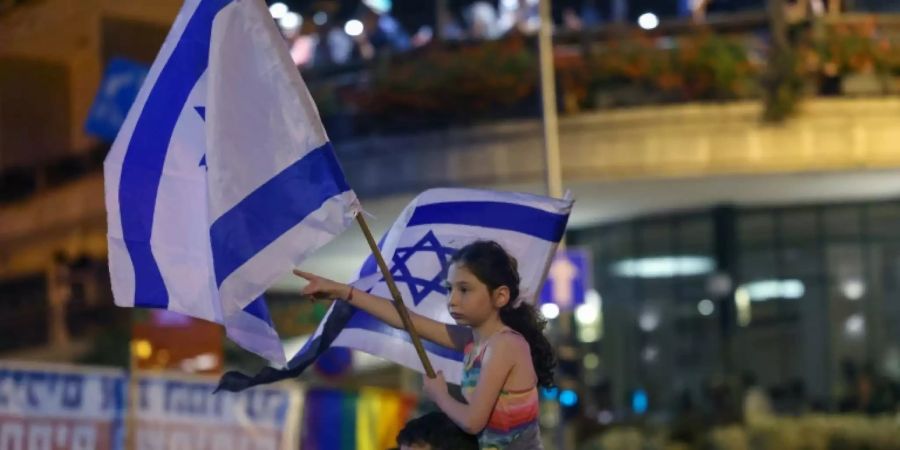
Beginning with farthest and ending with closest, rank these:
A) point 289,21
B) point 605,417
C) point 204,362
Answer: point 289,21 → point 605,417 → point 204,362

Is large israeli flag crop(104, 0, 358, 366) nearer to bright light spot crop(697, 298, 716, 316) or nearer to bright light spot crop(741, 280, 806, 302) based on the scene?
bright light spot crop(741, 280, 806, 302)

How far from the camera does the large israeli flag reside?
512cm

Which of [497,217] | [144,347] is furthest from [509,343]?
[144,347]

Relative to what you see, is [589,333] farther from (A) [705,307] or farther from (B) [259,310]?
(B) [259,310]

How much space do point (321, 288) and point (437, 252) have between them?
3.17 feet

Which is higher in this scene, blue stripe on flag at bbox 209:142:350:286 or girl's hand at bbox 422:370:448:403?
blue stripe on flag at bbox 209:142:350:286

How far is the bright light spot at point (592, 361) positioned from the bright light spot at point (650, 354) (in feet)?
3.65

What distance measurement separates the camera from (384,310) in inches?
211

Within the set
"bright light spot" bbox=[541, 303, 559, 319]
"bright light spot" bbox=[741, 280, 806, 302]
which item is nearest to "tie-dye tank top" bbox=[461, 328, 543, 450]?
"bright light spot" bbox=[541, 303, 559, 319]

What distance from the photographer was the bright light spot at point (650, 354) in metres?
26.2

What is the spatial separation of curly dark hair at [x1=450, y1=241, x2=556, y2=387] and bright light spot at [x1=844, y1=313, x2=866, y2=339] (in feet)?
65.5

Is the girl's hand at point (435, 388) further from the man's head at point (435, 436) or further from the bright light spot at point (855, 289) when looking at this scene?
the bright light spot at point (855, 289)

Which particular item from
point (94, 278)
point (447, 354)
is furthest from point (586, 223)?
point (447, 354)

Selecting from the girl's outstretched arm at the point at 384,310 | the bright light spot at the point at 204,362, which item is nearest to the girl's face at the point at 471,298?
the girl's outstretched arm at the point at 384,310
